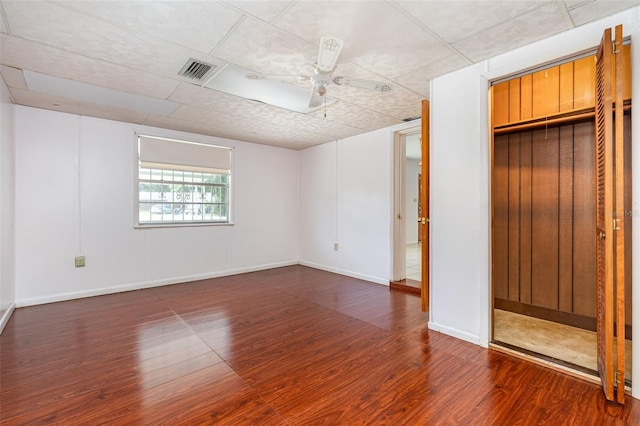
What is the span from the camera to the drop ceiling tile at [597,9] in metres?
1.77

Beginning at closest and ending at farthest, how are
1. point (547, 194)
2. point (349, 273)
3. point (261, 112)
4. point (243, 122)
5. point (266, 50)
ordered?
point (266, 50) < point (547, 194) < point (261, 112) < point (243, 122) < point (349, 273)

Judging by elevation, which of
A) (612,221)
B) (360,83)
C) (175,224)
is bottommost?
(175,224)

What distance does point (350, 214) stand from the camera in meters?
5.11

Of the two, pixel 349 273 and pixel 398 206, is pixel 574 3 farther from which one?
pixel 349 273

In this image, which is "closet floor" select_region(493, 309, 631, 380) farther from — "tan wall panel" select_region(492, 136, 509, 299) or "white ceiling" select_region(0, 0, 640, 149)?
"white ceiling" select_region(0, 0, 640, 149)

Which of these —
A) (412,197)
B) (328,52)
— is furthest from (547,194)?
(412,197)

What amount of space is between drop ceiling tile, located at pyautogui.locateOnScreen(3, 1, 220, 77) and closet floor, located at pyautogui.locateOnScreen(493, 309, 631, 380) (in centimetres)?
356

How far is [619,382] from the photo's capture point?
1.75 meters

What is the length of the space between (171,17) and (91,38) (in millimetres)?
723

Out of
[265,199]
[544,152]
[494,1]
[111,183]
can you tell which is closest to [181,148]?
[111,183]

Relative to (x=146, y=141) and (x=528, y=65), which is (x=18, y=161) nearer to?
(x=146, y=141)

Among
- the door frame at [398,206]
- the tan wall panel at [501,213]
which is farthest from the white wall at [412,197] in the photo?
the tan wall panel at [501,213]

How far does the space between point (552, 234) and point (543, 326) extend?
90cm

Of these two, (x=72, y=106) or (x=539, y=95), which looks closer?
(x=539, y=95)
